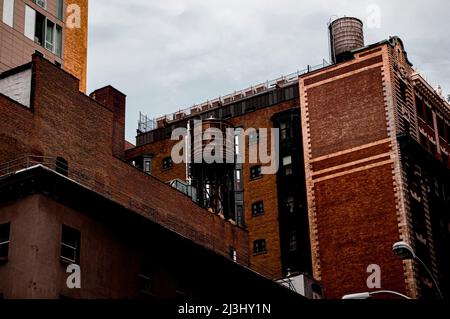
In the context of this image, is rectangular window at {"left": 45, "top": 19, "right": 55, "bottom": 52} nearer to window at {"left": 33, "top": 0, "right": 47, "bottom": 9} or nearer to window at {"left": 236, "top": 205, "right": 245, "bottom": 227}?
window at {"left": 33, "top": 0, "right": 47, "bottom": 9}

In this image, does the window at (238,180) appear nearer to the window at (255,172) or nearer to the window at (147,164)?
the window at (255,172)

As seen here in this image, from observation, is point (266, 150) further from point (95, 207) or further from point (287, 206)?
point (95, 207)

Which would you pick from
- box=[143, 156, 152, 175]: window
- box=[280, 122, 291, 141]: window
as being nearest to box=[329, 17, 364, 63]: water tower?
box=[280, 122, 291, 141]: window

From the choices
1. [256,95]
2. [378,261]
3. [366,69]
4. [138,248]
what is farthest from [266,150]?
[138,248]

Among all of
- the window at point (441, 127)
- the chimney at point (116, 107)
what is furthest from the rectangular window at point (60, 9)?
the window at point (441, 127)

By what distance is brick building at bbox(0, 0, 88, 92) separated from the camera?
66562mm

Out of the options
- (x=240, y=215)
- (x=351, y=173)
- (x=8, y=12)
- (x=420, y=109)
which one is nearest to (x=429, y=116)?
(x=420, y=109)

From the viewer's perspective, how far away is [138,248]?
44688 mm

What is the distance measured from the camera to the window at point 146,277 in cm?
4422

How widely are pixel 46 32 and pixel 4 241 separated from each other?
35.1m

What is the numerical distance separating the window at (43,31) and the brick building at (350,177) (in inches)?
583

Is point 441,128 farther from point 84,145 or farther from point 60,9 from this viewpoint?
point 84,145
